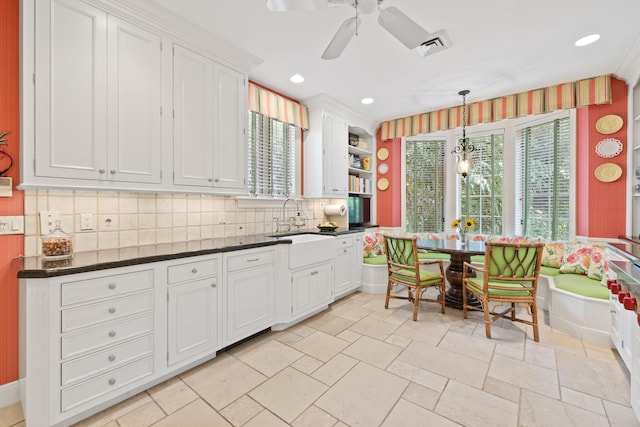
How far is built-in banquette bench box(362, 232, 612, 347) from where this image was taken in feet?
7.90

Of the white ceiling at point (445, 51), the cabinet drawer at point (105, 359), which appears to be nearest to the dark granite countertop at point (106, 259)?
the cabinet drawer at point (105, 359)

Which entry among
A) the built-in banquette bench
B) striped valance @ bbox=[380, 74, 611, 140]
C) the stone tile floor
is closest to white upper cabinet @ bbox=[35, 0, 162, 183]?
the stone tile floor

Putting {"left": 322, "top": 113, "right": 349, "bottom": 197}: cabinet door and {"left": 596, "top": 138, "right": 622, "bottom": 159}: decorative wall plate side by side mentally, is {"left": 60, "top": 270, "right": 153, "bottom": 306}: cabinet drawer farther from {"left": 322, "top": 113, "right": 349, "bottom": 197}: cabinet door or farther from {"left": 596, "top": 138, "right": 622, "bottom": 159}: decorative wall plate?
{"left": 596, "top": 138, "right": 622, "bottom": 159}: decorative wall plate

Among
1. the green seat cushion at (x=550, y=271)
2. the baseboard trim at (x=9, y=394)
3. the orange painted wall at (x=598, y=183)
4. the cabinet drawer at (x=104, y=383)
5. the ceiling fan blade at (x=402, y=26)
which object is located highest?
the ceiling fan blade at (x=402, y=26)

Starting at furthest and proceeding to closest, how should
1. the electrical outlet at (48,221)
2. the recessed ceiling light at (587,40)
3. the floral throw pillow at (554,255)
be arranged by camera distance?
the floral throw pillow at (554,255) < the recessed ceiling light at (587,40) < the electrical outlet at (48,221)

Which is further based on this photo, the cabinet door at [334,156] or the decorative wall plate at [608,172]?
the cabinet door at [334,156]

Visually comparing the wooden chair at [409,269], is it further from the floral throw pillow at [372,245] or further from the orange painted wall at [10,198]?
the orange painted wall at [10,198]

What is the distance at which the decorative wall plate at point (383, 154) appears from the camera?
15.9 feet

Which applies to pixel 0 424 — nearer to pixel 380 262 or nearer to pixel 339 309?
pixel 339 309

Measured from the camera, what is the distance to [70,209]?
6.19 feet

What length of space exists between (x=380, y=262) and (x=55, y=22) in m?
3.77

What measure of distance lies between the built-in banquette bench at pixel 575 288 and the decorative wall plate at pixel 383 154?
6.43ft

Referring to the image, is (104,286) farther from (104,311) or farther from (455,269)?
(455,269)

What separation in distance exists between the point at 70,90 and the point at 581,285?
438 centimetres
